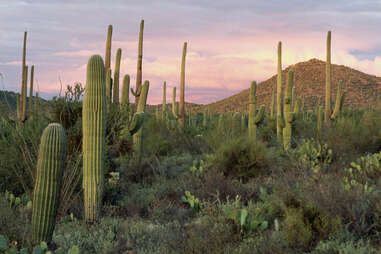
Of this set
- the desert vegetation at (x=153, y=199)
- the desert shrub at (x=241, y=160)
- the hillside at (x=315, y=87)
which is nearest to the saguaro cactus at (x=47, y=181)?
the desert vegetation at (x=153, y=199)

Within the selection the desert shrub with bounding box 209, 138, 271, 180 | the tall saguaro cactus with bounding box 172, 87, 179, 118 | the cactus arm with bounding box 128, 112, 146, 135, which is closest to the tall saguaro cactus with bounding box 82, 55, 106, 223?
the cactus arm with bounding box 128, 112, 146, 135

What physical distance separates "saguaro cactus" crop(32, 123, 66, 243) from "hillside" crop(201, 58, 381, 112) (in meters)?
53.1

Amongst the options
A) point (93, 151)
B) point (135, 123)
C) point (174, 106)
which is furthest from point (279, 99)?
point (93, 151)

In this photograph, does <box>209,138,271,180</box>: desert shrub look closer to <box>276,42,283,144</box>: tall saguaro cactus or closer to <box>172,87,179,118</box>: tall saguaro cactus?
<box>276,42,283,144</box>: tall saguaro cactus

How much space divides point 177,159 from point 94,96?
656 centimetres

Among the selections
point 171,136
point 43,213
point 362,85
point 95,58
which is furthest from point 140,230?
point 362,85

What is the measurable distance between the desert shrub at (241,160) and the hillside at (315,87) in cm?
4763

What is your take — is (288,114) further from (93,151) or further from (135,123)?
(93,151)

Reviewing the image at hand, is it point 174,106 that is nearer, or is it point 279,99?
point 279,99

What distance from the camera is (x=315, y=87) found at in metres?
64.4

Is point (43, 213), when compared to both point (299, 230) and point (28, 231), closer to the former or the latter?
point (28, 231)

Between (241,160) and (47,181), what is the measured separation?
5.93 meters

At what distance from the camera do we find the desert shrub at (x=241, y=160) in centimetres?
1019

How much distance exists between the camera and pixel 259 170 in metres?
10.2
